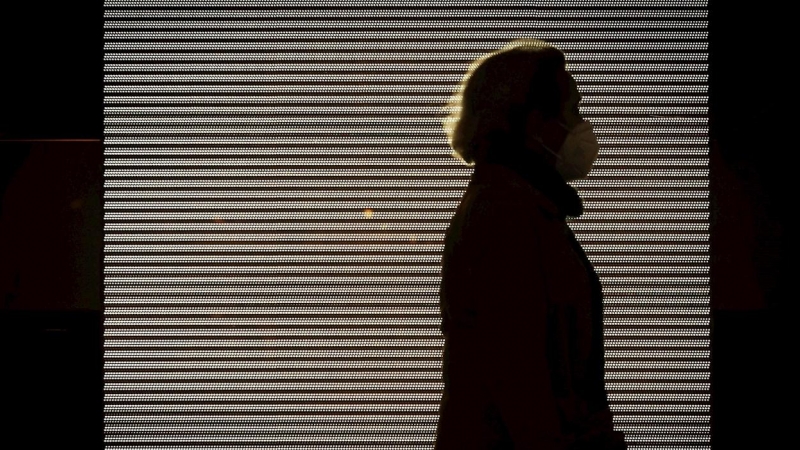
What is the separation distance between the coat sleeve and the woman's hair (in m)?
0.24

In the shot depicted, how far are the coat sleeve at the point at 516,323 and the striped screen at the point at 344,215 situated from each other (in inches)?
59.1

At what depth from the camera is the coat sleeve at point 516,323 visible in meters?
1.43

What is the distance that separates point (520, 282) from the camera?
1.46m

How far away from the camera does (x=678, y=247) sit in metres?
3.01

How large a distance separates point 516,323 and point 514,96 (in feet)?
1.87

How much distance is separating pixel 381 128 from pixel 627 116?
3.64 ft
